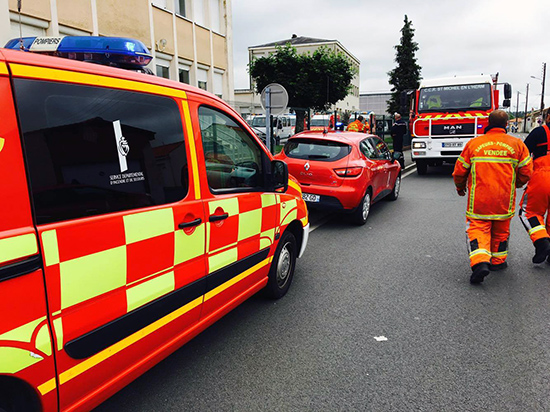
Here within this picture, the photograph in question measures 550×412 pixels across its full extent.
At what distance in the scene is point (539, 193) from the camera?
16.3ft

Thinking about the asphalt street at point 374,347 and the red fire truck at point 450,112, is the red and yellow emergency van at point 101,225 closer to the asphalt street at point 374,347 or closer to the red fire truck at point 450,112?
the asphalt street at point 374,347

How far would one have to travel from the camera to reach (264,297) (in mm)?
4234

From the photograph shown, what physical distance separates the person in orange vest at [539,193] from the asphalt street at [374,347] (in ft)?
1.10

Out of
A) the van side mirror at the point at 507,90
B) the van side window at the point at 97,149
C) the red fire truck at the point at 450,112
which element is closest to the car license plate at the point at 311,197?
the van side window at the point at 97,149

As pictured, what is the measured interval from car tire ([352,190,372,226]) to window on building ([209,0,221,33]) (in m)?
14.4

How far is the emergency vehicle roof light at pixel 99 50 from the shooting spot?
261 centimetres

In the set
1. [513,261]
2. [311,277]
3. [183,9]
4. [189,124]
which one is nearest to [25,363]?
[189,124]

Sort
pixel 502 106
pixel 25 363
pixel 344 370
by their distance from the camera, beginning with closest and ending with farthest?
1. pixel 25 363
2. pixel 344 370
3. pixel 502 106

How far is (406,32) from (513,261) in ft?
203

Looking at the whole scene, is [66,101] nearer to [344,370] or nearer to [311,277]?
[344,370]

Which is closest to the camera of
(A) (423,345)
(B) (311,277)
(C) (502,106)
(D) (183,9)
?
(A) (423,345)

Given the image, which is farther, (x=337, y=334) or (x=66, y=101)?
(x=337, y=334)

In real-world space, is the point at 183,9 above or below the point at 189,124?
above

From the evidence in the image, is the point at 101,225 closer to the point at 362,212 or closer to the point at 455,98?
the point at 362,212
